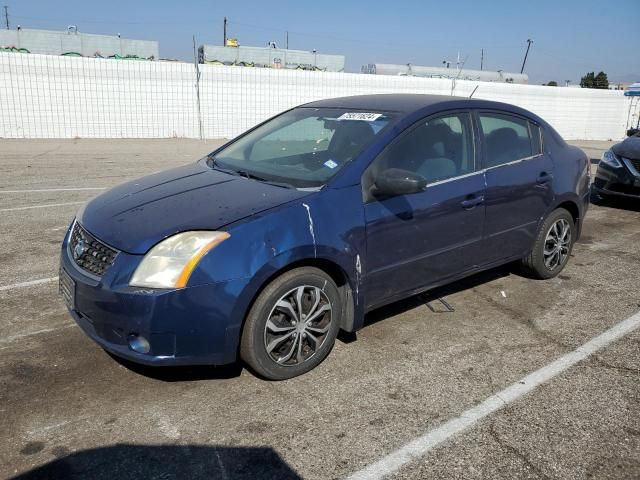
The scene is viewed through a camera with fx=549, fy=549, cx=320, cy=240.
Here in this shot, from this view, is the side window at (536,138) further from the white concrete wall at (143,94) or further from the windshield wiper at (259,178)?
the white concrete wall at (143,94)

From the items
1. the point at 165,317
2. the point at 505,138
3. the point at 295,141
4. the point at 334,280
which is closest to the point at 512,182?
the point at 505,138

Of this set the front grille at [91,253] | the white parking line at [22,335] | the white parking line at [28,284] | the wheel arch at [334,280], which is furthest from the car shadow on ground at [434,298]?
the white parking line at [28,284]

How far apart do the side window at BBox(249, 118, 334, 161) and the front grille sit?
4.74 ft

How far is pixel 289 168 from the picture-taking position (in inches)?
151

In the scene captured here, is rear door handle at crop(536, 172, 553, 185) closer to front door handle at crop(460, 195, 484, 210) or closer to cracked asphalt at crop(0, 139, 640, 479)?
front door handle at crop(460, 195, 484, 210)

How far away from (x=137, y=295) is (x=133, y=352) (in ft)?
1.13

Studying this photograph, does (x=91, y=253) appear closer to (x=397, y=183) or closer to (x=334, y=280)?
(x=334, y=280)

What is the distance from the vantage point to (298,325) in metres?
3.23

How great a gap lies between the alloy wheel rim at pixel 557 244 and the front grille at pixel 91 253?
3.76 m

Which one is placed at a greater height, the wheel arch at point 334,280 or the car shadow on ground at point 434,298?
the wheel arch at point 334,280

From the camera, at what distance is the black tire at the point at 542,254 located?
194 inches

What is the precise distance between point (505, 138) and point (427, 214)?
1324 mm

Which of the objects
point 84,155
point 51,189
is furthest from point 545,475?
point 84,155

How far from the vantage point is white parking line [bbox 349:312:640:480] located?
2551mm
